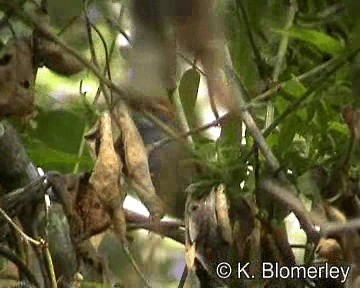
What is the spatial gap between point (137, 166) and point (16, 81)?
0.33 ft

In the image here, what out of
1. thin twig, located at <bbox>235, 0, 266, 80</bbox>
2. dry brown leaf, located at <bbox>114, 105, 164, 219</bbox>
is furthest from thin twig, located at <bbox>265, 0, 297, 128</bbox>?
dry brown leaf, located at <bbox>114, 105, 164, 219</bbox>

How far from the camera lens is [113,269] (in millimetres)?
768

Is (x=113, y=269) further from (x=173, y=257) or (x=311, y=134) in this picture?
(x=311, y=134)

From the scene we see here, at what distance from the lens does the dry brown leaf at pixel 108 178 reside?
59cm

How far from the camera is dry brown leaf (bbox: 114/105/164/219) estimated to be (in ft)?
1.96

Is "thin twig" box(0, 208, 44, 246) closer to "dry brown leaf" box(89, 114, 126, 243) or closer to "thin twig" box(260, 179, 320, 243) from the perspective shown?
"dry brown leaf" box(89, 114, 126, 243)

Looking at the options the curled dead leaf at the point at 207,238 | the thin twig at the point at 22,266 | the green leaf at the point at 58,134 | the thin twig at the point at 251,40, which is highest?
the thin twig at the point at 251,40

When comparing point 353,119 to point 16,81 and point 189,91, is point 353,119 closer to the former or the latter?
point 189,91

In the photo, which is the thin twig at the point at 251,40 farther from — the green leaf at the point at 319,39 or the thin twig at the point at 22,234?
the thin twig at the point at 22,234

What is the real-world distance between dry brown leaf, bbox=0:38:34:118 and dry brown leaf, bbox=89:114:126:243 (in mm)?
56

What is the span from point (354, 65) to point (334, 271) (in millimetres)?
162

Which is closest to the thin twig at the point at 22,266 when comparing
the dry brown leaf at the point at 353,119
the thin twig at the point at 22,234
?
the thin twig at the point at 22,234

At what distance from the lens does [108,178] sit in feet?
1.94

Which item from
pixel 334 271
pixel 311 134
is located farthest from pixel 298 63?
pixel 334 271
